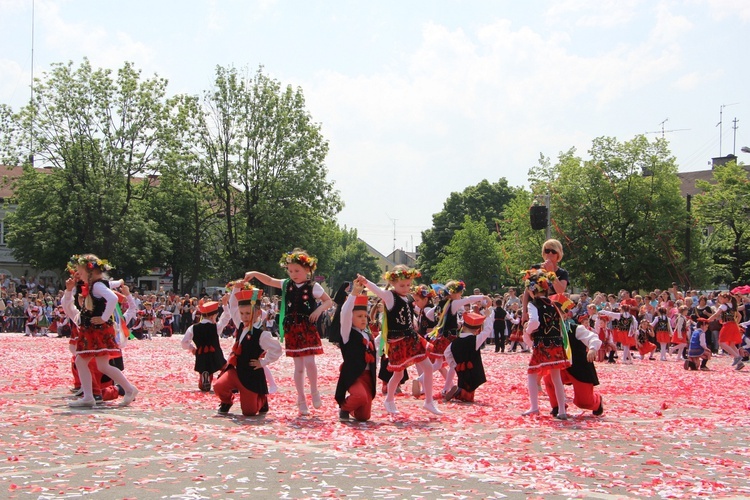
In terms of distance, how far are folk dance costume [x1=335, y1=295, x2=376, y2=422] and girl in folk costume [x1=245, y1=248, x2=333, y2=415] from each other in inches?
12.5

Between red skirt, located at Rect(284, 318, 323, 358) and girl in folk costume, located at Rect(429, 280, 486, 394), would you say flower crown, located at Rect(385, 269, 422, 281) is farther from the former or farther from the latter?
girl in folk costume, located at Rect(429, 280, 486, 394)

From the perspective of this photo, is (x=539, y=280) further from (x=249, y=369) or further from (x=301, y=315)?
(x=249, y=369)

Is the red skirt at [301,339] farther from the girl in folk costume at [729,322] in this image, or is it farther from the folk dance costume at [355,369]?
the girl in folk costume at [729,322]

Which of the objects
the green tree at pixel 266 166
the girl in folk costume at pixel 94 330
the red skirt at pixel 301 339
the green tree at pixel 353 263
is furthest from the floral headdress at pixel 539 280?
the green tree at pixel 353 263

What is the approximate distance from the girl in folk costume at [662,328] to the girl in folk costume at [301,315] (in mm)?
15173

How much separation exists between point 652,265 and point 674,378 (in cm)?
3656

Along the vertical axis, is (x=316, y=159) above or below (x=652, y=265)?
above

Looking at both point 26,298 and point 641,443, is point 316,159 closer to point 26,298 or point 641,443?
point 26,298

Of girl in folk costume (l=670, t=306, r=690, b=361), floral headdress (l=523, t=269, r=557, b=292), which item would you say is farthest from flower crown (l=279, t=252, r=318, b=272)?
girl in folk costume (l=670, t=306, r=690, b=361)

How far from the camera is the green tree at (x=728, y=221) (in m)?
55.5

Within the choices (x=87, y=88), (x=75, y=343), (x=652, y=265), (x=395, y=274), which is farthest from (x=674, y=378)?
(x=87, y=88)

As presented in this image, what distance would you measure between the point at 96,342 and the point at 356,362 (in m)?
3.26

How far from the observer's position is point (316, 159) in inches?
2128

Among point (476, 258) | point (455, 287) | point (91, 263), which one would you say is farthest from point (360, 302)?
point (476, 258)
